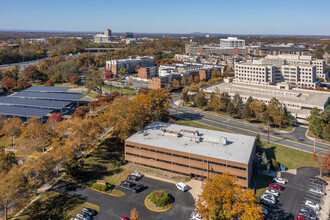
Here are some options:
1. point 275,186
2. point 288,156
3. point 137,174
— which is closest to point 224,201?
point 275,186

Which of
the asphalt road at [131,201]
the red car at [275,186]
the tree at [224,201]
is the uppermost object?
the tree at [224,201]

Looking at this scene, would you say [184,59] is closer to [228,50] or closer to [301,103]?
[228,50]

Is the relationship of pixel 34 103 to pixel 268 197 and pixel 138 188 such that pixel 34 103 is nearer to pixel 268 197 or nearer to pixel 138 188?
pixel 138 188

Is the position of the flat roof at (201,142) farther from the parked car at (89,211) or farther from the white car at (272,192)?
the parked car at (89,211)

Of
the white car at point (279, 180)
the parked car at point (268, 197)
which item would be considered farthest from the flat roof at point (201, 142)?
the white car at point (279, 180)

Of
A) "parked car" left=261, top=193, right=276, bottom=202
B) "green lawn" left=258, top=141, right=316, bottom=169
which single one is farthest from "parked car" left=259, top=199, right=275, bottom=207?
"green lawn" left=258, top=141, right=316, bottom=169

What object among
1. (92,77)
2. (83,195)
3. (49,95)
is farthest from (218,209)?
(92,77)
